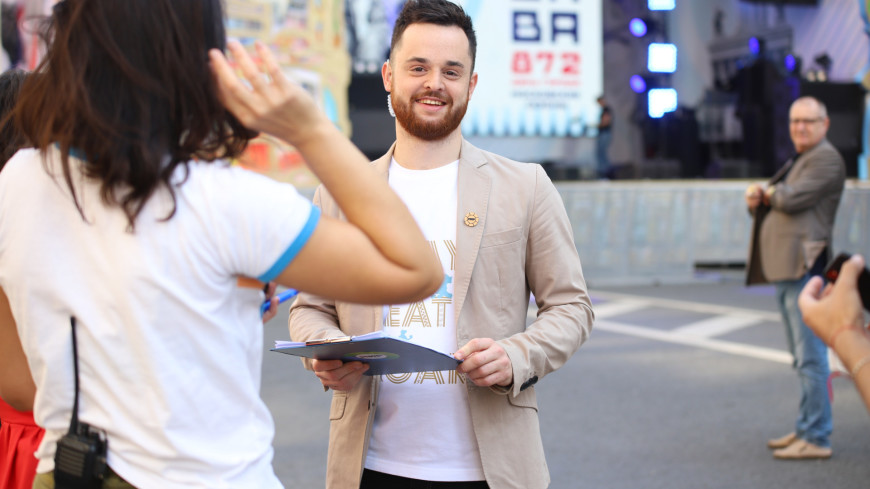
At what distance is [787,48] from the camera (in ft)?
63.5

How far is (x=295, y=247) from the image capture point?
1.51 metres

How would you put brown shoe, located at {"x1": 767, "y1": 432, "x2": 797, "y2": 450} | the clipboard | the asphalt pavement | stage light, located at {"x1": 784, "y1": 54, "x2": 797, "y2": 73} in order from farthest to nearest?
1. stage light, located at {"x1": 784, "y1": 54, "x2": 797, "y2": 73}
2. brown shoe, located at {"x1": 767, "y1": 432, "x2": 797, "y2": 450}
3. the asphalt pavement
4. the clipboard

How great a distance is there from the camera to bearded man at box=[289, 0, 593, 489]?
99.3 inches

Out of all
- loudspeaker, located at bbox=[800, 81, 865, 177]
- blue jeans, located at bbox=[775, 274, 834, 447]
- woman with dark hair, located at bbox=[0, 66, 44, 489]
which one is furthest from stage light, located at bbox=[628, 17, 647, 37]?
woman with dark hair, located at bbox=[0, 66, 44, 489]

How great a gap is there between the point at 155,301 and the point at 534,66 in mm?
14218

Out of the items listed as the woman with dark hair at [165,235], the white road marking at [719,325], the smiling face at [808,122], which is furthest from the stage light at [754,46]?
the woman with dark hair at [165,235]

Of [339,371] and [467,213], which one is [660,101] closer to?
[467,213]

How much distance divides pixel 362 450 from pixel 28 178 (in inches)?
51.1

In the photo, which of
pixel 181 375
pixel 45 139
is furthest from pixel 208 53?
pixel 181 375

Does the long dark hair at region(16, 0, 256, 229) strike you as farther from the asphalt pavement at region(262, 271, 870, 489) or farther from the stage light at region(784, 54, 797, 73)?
the stage light at region(784, 54, 797, 73)

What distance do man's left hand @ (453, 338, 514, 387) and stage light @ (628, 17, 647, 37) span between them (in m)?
16.9

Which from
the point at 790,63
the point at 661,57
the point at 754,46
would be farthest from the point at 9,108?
the point at 754,46

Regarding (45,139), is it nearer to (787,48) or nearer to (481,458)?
(481,458)

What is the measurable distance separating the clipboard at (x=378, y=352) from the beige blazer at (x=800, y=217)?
169 inches
